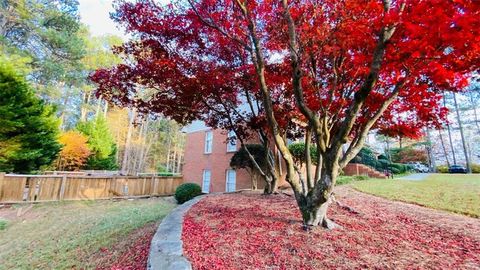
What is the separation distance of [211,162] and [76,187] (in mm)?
7129

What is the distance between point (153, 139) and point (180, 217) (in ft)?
105

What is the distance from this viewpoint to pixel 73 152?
755 inches

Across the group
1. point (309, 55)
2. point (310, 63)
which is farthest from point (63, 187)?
point (309, 55)

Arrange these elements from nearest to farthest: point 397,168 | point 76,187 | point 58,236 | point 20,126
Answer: point 58,236, point 20,126, point 76,187, point 397,168

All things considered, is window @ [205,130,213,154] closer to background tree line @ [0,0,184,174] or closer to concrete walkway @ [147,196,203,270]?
background tree line @ [0,0,184,174]

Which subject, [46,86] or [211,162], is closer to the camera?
[211,162]

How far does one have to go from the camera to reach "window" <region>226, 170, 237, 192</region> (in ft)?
45.6

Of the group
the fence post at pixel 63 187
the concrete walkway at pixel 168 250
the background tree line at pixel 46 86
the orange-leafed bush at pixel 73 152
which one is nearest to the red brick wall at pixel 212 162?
the background tree line at pixel 46 86

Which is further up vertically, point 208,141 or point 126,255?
point 208,141

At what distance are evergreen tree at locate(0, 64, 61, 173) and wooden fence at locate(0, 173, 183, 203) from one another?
6.09 ft

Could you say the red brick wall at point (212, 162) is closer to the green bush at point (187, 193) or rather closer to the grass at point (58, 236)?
the green bush at point (187, 193)

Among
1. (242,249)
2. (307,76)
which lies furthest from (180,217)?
(307,76)

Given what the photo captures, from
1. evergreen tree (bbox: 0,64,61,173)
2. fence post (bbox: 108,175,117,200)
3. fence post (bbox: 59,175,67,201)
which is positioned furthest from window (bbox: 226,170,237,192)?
evergreen tree (bbox: 0,64,61,173)

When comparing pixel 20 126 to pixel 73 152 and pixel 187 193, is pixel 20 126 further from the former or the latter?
pixel 73 152
